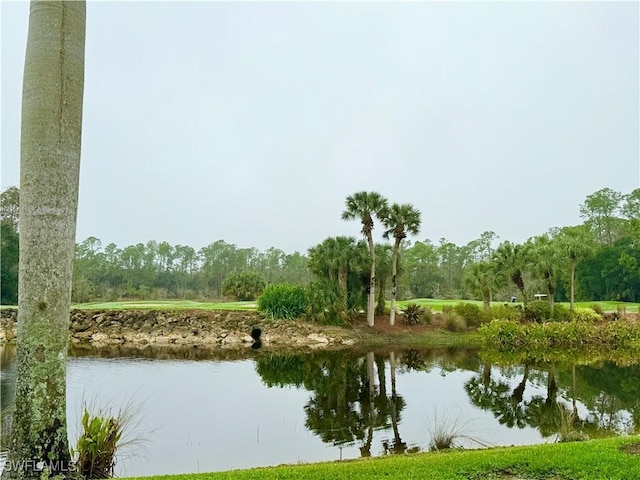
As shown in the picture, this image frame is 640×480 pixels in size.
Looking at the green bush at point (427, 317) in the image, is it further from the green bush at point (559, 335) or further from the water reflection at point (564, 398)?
the water reflection at point (564, 398)

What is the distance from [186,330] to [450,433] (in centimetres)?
2016

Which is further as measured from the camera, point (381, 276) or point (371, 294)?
point (381, 276)

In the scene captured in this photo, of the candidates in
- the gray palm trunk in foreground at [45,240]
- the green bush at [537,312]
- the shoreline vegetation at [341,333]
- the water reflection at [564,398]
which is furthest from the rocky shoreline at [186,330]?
the gray palm trunk in foreground at [45,240]

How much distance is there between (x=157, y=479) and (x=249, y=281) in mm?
41856

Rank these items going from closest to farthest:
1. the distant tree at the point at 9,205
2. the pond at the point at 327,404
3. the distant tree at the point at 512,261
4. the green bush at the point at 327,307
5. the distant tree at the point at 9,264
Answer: the pond at the point at 327,404, the green bush at the point at 327,307, the distant tree at the point at 512,261, the distant tree at the point at 9,264, the distant tree at the point at 9,205

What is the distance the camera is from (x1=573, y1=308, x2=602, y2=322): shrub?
26.8 metres

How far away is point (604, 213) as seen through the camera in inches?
2232

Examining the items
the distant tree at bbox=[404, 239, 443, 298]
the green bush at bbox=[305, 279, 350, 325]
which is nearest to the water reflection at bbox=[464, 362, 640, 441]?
the green bush at bbox=[305, 279, 350, 325]

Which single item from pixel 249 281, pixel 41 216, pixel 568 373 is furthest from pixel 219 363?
pixel 249 281

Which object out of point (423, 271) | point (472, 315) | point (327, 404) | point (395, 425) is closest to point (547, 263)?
point (472, 315)

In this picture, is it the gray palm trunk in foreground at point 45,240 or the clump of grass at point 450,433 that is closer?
the gray palm trunk in foreground at point 45,240

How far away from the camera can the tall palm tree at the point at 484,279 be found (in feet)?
102

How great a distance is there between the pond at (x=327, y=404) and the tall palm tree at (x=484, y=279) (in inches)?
507

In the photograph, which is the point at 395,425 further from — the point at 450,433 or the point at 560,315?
the point at 560,315
